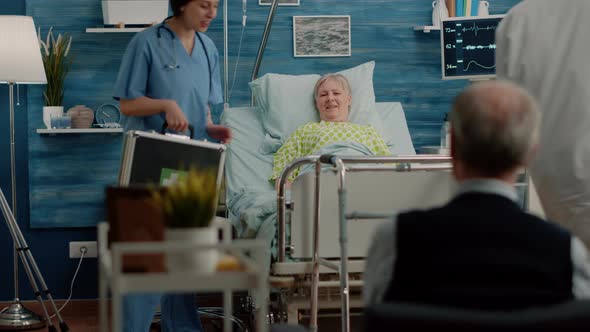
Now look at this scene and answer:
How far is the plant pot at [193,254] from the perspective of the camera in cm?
160

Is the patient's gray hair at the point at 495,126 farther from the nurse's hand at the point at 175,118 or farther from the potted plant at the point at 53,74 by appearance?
the potted plant at the point at 53,74

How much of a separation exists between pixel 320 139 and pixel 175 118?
123cm

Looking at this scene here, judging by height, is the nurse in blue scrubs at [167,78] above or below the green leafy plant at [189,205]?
above

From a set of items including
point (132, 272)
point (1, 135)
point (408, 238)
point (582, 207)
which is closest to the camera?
point (408, 238)

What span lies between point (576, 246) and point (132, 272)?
75cm

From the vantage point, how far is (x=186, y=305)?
3.80 meters

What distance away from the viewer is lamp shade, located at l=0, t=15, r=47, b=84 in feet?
14.6

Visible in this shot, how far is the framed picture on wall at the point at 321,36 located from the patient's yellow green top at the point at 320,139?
775mm

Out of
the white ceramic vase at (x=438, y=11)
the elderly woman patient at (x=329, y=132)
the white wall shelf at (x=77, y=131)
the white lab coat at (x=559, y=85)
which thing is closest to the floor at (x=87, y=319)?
the elderly woman patient at (x=329, y=132)

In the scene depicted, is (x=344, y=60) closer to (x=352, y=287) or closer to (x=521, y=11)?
(x=352, y=287)

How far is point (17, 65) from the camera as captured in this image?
4.46 metres

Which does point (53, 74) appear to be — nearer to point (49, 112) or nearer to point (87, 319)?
point (49, 112)

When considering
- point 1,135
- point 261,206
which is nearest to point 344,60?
point 261,206

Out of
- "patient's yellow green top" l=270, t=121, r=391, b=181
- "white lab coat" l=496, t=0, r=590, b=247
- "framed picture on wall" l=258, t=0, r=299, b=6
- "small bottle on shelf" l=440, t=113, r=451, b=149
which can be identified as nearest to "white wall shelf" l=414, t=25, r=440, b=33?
"small bottle on shelf" l=440, t=113, r=451, b=149
